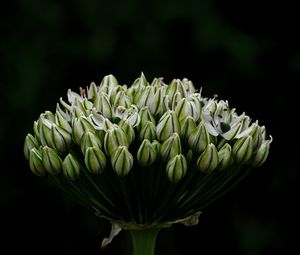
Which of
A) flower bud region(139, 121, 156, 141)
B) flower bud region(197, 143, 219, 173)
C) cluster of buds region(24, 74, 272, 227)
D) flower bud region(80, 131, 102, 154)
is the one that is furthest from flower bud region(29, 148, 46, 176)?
flower bud region(197, 143, 219, 173)

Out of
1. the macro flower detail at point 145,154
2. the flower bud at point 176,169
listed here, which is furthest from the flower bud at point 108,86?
the flower bud at point 176,169

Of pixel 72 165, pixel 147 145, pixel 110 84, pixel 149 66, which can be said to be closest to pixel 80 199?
pixel 72 165

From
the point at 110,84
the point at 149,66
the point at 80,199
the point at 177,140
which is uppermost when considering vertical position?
the point at 149,66

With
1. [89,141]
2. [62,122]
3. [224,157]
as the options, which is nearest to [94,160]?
[89,141]

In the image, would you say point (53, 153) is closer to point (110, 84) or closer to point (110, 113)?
point (110, 113)

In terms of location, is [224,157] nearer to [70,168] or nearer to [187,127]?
[187,127]

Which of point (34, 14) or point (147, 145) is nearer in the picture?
point (147, 145)

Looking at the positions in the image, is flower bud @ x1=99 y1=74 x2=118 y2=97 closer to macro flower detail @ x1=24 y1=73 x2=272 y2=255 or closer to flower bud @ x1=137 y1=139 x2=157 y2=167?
macro flower detail @ x1=24 y1=73 x2=272 y2=255
